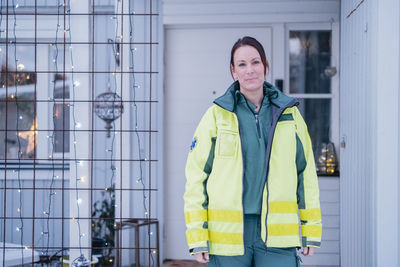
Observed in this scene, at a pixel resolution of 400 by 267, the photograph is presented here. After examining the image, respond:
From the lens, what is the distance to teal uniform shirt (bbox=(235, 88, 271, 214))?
221cm

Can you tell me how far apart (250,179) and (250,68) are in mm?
464

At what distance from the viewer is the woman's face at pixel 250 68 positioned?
7.48 ft

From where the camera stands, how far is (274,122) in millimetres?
2248

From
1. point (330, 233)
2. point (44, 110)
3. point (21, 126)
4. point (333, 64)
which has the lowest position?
point (330, 233)

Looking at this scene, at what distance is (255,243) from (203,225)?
0.22 meters

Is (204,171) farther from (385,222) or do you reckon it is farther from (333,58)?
(333,58)

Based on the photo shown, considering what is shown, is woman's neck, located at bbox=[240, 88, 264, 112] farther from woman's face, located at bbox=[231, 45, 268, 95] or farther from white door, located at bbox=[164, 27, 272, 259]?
white door, located at bbox=[164, 27, 272, 259]

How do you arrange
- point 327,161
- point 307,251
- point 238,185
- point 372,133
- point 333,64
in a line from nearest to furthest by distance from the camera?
point 238,185
point 307,251
point 372,133
point 327,161
point 333,64

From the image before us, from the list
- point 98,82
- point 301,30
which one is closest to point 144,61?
point 98,82

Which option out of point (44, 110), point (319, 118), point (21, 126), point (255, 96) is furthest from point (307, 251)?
point (21, 126)

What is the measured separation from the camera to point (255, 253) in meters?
2.21

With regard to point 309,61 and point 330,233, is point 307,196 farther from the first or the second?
point 309,61

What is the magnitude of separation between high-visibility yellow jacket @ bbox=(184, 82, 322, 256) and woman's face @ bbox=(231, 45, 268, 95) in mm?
86

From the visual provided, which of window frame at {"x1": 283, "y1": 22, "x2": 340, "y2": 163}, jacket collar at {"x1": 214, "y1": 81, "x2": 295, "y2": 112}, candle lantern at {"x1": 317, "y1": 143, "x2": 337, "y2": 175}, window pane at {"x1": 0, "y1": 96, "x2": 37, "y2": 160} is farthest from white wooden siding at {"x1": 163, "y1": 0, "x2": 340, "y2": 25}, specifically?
jacket collar at {"x1": 214, "y1": 81, "x2": 295, "y2": 112}
